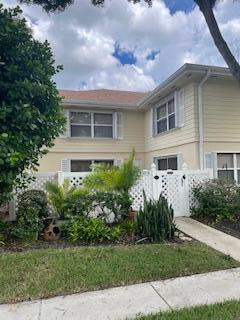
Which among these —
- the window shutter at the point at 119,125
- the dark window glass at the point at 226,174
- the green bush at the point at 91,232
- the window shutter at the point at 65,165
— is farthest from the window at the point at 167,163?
the green bush at the point at 91,232

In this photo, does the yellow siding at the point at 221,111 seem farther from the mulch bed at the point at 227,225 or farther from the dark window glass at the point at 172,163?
the mulch bed at the point at 227,225

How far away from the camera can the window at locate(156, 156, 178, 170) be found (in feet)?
44.2

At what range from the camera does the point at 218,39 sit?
7.59 m

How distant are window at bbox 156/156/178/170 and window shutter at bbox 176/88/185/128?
184cm

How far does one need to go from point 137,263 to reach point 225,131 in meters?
8.21

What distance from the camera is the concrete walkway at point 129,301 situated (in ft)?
11.5

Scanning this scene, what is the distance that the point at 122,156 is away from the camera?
1597cm

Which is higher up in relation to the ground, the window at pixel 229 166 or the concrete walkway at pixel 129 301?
the window at pixel 229 166

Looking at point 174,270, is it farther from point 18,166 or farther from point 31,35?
point 31,35

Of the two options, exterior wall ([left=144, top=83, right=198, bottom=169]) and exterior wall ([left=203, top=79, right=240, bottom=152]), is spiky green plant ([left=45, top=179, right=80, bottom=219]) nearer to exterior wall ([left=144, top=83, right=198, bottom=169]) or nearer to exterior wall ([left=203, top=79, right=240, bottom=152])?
exterior wall ([left=144, top=83, right=198, bottom=169])

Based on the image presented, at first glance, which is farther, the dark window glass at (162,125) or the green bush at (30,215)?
the dark window glass at (162,125)

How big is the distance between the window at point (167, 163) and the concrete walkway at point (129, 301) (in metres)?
9.13

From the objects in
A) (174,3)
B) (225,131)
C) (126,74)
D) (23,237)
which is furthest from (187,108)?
(126,74)

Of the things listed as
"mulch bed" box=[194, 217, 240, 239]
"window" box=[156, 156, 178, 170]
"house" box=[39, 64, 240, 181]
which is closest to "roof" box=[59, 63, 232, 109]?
"house" box=[39, 64, 240, 181]
